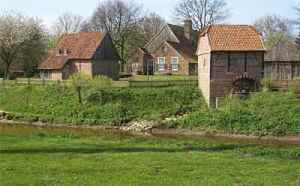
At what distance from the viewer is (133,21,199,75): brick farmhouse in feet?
196

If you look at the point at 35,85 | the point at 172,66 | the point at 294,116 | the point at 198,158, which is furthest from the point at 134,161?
the point at 172,66

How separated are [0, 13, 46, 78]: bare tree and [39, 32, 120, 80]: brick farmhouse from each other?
7491 mm

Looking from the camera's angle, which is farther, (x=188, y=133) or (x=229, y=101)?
(x=229, y=101)

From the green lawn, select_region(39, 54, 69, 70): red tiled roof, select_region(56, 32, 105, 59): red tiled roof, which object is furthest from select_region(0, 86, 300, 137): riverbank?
select_region(56, 32, 105, 59): red tiled roof

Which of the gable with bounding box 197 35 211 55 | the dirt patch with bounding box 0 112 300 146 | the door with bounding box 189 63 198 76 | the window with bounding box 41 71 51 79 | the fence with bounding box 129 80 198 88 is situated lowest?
the dirt patch with bounding box 0 112 300 146

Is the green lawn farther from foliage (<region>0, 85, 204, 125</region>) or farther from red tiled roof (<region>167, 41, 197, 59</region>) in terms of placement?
red tiled roof (<region>167, 41, 197, 59</region>)

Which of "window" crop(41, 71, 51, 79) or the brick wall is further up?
the brick wall

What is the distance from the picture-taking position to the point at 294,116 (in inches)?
1304

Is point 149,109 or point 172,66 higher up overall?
point 172,66

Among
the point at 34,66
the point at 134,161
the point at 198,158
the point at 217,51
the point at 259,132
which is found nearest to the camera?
the point at 134,161

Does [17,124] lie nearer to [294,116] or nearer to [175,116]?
[175,116]

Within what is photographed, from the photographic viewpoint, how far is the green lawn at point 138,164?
1391cm

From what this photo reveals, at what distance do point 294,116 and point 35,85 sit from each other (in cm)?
2496

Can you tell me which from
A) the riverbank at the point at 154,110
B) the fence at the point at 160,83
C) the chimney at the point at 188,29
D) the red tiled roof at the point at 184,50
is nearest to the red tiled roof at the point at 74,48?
the riverbank at the point at 154,110
